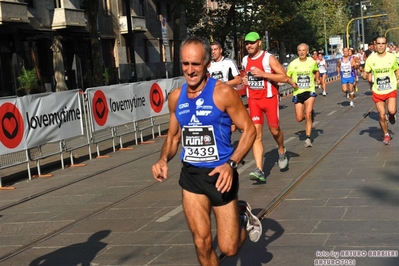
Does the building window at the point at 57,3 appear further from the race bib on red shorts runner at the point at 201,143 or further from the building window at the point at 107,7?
the race bib on red shorts runner at the point at 201,143

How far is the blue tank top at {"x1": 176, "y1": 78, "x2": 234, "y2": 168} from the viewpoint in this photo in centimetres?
473

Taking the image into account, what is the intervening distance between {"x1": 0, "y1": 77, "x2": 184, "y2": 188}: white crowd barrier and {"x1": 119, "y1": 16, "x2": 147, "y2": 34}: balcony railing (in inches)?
1043

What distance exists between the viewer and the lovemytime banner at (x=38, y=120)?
39.3ft

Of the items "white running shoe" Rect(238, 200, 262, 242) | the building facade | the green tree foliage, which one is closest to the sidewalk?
"white running shoe" Rect(238, 200, 262, 242)

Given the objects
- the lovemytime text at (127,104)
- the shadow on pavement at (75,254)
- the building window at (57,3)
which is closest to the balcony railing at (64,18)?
the building window at (57,3)

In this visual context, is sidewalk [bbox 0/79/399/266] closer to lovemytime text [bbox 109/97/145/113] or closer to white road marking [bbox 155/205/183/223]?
white road marking [bbox 155/205/183/223]

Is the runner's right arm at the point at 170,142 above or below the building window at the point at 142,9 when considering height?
below

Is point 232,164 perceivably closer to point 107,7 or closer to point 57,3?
point 57,3

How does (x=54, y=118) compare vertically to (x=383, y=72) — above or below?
below

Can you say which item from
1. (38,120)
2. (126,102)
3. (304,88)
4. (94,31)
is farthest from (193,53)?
(94,31)

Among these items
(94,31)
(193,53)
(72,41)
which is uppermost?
(72,41)

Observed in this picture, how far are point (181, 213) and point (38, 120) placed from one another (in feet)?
18.6

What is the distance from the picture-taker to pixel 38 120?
42.2ft

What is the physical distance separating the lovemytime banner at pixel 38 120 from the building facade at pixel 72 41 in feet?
33.1
